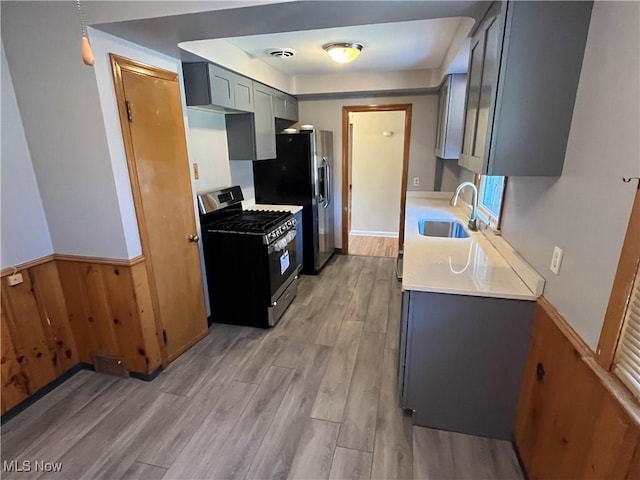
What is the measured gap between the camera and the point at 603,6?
117 cm

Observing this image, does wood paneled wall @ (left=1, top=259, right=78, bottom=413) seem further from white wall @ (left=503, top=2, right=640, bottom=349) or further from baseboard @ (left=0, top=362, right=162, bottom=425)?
white wall @ (left=503, top=2, right=640, bottom=349)

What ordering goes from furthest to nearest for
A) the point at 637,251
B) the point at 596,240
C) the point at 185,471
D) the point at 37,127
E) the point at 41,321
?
the point at 41,321
the point at 37,127
the point at 185,471
the point at 596,240
the point at 637,251

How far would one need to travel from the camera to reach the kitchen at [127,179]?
3.50ft

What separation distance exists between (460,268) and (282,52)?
250 cm

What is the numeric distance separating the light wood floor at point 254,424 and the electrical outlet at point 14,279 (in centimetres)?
80

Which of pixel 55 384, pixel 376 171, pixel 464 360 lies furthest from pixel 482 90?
pixel 376 171

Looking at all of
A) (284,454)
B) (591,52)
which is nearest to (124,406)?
(284,454)

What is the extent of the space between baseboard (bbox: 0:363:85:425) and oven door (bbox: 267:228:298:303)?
5.02ft

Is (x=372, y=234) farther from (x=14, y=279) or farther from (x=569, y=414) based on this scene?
(x=14, y=279)

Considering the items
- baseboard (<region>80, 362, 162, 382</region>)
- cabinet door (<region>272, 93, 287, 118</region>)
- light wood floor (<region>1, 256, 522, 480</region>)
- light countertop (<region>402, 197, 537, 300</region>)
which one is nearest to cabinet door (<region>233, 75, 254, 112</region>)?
cabinet door (<region>272, 93, 287, 118</region>)

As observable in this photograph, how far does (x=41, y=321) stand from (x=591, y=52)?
10.7ft

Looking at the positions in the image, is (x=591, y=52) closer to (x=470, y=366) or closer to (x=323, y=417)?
(x=470, y=366)

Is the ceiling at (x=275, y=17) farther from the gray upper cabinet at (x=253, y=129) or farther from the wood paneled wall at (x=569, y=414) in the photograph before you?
the wood paneled wall at (x=569, y=414)

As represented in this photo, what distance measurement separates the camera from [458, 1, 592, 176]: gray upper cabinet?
1.28 m
